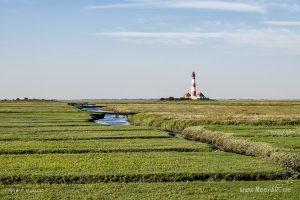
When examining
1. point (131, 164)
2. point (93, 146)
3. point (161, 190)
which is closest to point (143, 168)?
point (131, 164)

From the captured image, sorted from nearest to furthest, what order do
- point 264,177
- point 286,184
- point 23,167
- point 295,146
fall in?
point 286,184 → point 264,177 → point 23,167 → point 295,146

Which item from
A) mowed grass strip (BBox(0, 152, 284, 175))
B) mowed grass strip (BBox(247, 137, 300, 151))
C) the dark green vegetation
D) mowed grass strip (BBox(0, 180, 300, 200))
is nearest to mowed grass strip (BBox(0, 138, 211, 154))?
the dark green vegetation

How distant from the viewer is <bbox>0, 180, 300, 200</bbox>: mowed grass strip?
18.5 m

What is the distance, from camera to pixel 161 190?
19.5 m

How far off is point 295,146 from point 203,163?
7720 mm

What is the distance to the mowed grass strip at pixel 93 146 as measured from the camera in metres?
31.3

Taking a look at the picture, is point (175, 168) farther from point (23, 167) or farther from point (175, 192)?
point (23, 167)

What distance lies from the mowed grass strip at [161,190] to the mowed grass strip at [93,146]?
35.6 ft

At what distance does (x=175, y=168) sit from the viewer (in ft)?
77.8

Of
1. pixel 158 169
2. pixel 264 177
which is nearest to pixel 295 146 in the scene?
pixel 264 177

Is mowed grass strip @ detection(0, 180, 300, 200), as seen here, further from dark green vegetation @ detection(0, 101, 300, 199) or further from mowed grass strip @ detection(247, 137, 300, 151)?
mowed grass strip @ detection(247, 137, 300, 151)

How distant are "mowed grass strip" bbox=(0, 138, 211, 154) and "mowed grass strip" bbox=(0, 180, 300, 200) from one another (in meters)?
10.9

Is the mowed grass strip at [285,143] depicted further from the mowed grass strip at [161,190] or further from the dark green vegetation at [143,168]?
the mowed grass strip at [161,190]

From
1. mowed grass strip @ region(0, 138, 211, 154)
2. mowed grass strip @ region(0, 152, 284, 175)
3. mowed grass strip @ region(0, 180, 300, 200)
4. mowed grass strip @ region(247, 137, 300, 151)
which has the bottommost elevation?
mowed grass strip @ region(0, 180, 300, 200)
